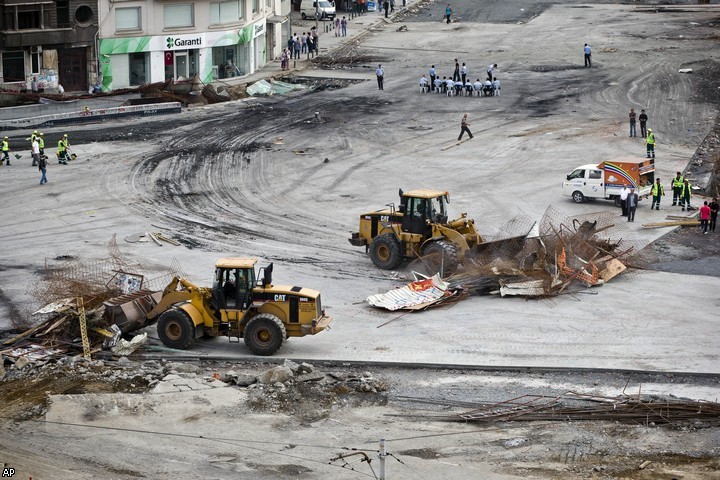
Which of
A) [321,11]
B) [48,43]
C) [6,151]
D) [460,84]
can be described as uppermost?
[321,11]

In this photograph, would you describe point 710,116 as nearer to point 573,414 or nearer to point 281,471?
point 573,414

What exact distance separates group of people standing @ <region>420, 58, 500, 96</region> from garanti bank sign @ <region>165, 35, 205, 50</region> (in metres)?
12.4

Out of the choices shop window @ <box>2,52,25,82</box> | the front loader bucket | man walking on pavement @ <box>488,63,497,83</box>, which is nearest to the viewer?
the front loader bucket

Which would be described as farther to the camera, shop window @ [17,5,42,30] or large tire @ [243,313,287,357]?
shop window @ [17,5,42,30]

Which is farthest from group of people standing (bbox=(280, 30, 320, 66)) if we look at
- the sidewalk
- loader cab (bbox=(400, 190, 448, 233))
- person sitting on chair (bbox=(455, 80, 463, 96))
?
loader cab (bbox=(400, 190, 448, 233))

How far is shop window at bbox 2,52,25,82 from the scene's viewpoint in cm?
6112

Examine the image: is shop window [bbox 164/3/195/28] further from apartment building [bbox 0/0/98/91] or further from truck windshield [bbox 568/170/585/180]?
truck windshield [bbox 568/170/585/180]

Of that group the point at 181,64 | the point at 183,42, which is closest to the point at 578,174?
the point at 183,42

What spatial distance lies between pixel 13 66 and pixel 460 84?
76.7 feet

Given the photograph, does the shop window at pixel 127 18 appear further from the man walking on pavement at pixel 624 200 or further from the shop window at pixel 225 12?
the man walking on pavement at pixel 624 200

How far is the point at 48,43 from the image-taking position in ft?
202

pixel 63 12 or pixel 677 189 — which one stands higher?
pixel 63 12

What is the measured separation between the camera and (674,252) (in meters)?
38.3

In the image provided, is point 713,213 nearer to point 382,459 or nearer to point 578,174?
point 578,174
